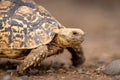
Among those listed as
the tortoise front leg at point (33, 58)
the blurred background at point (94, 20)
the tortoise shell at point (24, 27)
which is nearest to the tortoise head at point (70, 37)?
the tortoise shell at point (24, 27)

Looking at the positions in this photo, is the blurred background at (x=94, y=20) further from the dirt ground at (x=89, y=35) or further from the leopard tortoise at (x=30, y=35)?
the leopard tortoise at (x=30, y=35)

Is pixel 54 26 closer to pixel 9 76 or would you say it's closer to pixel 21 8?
pixel 21 8

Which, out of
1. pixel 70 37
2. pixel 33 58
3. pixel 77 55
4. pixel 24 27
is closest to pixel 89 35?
pixel 77 55

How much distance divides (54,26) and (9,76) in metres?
1.01

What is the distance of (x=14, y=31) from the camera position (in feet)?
21.1

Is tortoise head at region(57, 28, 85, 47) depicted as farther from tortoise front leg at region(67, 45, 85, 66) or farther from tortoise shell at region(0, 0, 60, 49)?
tortoise front leg at region(67, 45, 85, 66)

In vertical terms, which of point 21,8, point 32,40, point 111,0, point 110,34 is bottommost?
point 32,40

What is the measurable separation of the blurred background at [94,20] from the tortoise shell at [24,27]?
3117 millimetres

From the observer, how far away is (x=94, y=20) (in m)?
14.2

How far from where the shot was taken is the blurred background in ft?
34.8

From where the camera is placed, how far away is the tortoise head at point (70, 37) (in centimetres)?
641

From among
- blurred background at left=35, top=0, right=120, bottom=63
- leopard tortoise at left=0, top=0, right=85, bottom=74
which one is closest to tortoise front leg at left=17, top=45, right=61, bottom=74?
leopard tortoise at left=0, top=0, right=85, bottom=74

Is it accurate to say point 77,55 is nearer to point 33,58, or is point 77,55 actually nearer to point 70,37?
point 70,37

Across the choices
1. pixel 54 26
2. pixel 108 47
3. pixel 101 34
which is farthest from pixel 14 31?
pixel 101 34
